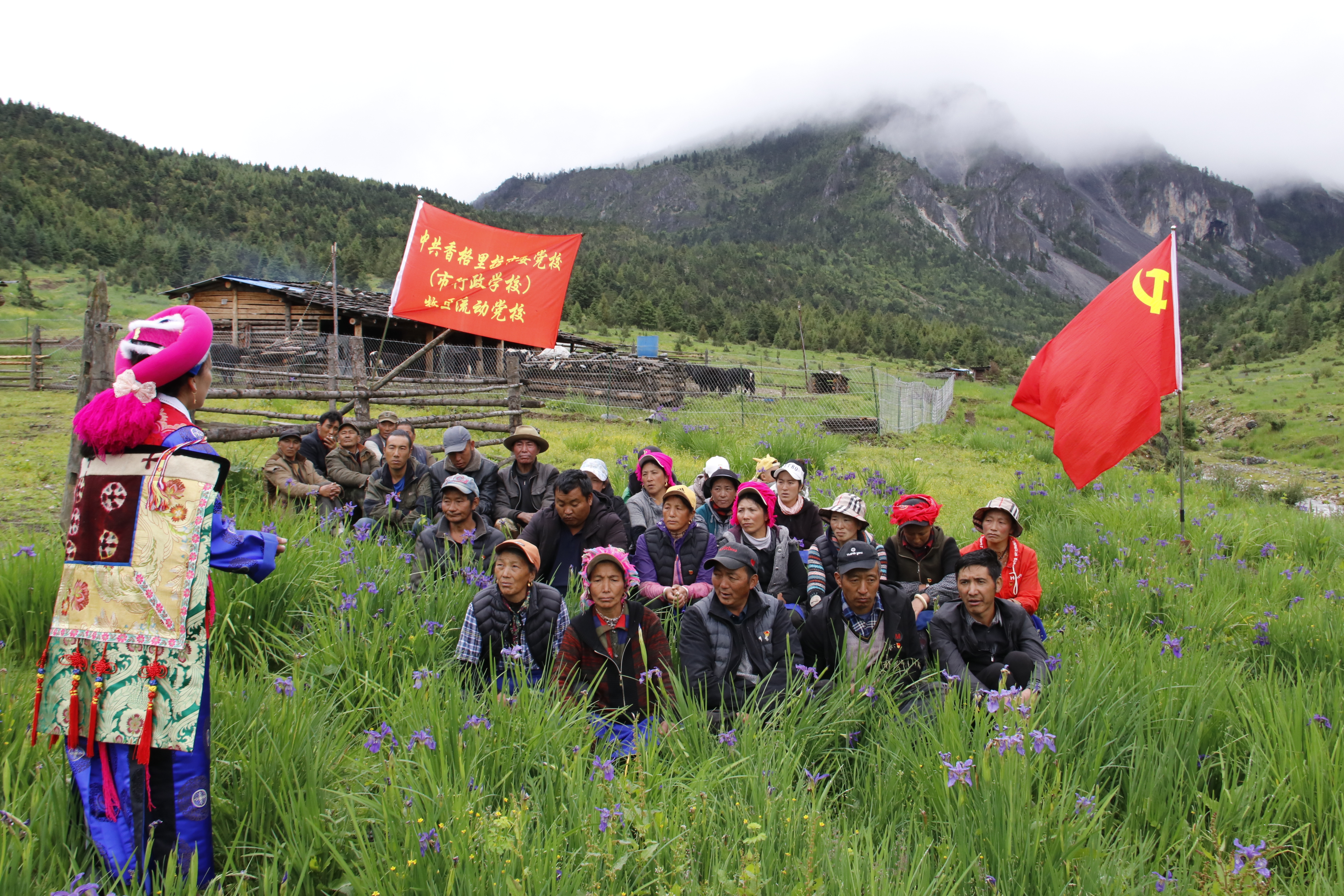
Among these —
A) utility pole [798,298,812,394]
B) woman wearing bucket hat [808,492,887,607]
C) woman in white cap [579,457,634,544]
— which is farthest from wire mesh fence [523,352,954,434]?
woman wearing bucket hat [808,492,887,607]

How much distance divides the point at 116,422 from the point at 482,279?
5.85 meters

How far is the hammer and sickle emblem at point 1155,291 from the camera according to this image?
5.70m

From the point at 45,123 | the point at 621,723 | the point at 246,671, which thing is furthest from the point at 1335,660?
the point at 45,123

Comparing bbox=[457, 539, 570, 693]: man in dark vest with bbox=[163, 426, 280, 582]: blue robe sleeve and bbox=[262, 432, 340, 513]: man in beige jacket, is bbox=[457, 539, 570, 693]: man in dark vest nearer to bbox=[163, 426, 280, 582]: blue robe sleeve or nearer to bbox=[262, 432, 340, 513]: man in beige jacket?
bbox=[163, 426, 280, 582]: blue robe sleeve

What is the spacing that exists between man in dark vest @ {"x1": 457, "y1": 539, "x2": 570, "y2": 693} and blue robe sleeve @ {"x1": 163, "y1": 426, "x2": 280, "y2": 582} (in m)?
1.39

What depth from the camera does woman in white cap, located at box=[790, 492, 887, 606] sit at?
4.71 metres

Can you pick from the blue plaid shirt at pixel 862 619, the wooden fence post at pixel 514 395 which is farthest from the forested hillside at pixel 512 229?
the blue plaid shirt at pixel 862 619

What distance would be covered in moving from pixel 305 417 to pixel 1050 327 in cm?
11777

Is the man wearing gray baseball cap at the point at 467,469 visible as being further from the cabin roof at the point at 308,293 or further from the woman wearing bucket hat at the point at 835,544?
the cabin roof at the point at 308,293

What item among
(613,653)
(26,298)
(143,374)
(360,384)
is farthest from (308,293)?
(143,374)

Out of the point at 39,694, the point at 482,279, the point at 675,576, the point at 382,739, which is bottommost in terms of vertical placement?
the point at 675,576

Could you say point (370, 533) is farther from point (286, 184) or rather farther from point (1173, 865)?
point (286, 184)

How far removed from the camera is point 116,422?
1.87 meters

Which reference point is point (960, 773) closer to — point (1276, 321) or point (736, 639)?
point (736, 639)
